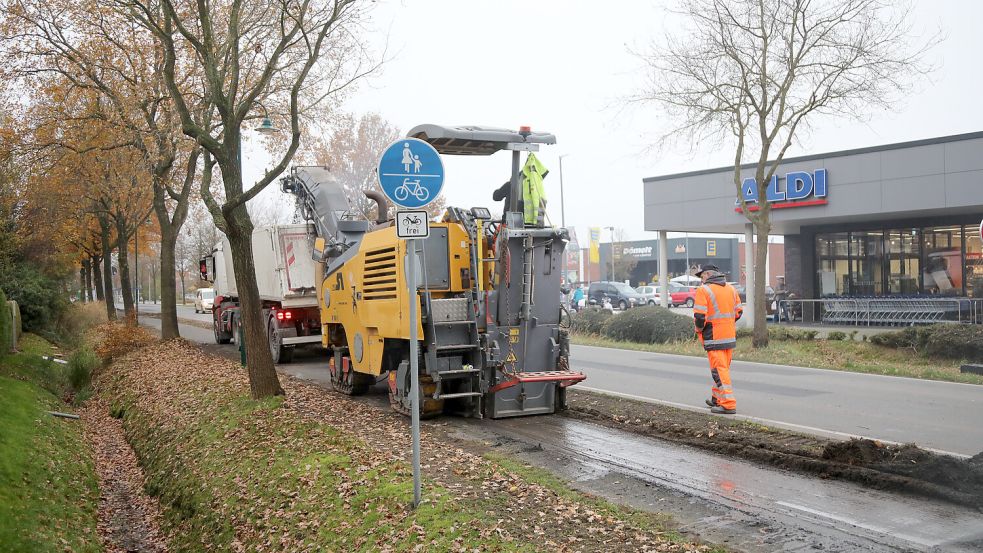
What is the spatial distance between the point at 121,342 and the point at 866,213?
2305cm

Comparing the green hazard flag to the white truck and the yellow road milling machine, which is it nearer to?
the yellow road milling machine

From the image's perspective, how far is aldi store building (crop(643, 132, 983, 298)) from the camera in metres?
24.2

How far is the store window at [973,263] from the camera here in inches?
1015

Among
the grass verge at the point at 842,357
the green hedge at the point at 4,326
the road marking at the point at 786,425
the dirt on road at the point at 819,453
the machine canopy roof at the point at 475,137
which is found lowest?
the grass verge at the point at 842,357

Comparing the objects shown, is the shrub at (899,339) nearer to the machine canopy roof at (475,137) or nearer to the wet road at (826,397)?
the wet road at (826,397)

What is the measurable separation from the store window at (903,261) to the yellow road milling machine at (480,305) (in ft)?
72.0

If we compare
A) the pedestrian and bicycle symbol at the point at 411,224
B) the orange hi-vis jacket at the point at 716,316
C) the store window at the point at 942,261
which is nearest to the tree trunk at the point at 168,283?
the orange hi-vis jacket at the point at 716,316

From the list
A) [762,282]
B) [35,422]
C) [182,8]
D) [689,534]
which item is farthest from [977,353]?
[182,8]

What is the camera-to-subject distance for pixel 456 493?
6.67m

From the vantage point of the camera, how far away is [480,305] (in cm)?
990

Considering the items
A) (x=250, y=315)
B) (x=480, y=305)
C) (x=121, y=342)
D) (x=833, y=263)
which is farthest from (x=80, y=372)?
(x=833, y=263)

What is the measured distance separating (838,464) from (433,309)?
4.82m

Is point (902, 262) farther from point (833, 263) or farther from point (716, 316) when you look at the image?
point (716, 316)

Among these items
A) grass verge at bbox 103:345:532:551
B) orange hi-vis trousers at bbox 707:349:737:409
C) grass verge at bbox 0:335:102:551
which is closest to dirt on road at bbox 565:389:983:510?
orange hi-vis trousers at bbox 707:349:737:409
